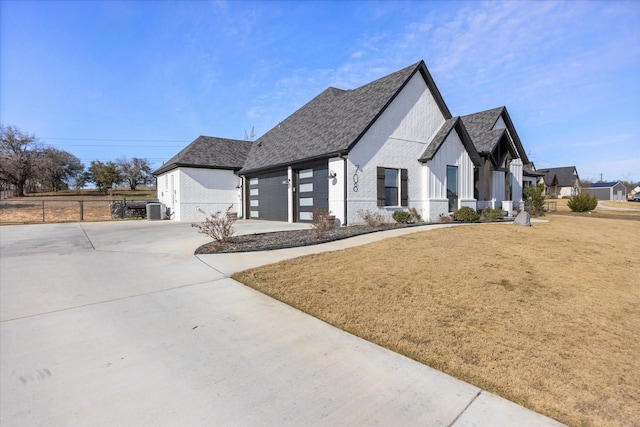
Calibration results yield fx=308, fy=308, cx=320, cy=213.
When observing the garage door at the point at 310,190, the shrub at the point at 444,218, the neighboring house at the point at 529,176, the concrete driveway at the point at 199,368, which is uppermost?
the neighboring house at the point at 529,176

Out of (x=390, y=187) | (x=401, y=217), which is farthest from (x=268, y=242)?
(x=390, y=187)

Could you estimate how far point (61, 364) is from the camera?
9.47 feet

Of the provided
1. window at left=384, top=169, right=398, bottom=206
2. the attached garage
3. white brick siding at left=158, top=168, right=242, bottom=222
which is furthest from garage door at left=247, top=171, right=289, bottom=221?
window at left=384, top=169, right=398, bottom=206

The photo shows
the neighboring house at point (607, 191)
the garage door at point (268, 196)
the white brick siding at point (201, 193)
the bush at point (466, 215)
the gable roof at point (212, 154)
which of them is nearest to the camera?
the bush at point (466, 215)

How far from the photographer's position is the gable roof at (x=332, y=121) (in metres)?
13.8

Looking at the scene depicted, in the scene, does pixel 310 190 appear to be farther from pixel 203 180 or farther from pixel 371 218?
pixel 203 180

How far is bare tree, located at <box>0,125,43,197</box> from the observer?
36875 mm

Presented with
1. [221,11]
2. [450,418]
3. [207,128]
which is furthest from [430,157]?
[207,128]

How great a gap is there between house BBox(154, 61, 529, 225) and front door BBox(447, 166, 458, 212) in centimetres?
5

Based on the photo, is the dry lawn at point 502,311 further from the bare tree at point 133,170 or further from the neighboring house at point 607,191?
the neighboring house at point 607,191

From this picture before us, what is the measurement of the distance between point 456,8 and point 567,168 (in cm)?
6446

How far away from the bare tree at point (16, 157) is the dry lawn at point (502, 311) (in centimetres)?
4793

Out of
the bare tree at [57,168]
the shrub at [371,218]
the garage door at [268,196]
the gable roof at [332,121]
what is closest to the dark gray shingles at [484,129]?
the gable roof at [332,121]

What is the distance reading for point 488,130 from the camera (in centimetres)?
2016
